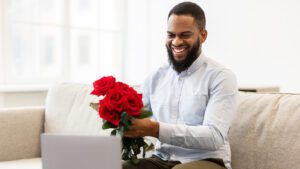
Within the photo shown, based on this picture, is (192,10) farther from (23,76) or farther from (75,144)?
(23,76)

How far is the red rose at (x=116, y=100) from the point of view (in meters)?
1.37

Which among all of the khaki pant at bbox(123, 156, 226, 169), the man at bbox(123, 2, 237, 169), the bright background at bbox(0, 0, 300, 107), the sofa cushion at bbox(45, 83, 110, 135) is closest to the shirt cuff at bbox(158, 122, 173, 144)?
the man at bbox(123, 2, 237, 169)

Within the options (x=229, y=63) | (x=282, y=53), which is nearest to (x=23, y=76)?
(x=229, y=63)

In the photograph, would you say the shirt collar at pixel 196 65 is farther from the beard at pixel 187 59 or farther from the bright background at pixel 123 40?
the bright background at pixel 123 40

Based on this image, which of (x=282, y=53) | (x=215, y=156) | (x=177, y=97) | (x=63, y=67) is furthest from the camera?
(x=63, y=67)

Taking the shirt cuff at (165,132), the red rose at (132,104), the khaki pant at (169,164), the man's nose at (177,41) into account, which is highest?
the man's nose at (177,41)

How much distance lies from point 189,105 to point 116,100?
42 cm

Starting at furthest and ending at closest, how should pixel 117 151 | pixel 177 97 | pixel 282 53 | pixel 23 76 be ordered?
1. pixel 23 76
2. pixel 282 53
3. pixel 177 97
4. pixel 117 151

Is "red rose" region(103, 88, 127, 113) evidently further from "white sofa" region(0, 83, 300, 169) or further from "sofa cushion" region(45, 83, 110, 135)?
"sofa cushion" region(45, 83, 110, 135)

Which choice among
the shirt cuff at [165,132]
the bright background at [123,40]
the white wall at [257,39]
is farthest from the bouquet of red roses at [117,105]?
the white wall at [257,39]

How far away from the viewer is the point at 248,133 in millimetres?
1781

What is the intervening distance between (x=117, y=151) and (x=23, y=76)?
2719 millimetres

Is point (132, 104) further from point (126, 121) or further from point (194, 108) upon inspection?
point (194, 108)

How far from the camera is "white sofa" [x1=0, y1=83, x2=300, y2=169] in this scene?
1691 millimetres
